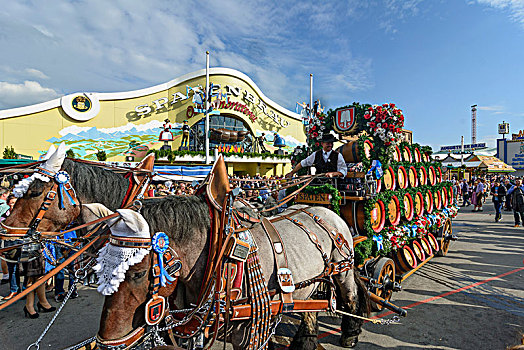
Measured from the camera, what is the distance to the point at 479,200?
Result: 54.3 feet

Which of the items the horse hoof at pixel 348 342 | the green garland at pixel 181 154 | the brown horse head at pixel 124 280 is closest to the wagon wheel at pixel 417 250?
the horse hoof at pixel 348 342

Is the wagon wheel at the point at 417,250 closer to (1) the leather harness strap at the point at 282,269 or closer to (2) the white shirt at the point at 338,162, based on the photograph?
(2) the white shirt at the point at 338,162

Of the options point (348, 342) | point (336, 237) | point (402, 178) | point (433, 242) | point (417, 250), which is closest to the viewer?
point (336, 237)

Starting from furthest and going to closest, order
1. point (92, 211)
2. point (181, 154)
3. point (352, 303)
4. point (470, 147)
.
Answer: point (470, 147), point (181, 154), point (352, 303), point (92, 211)

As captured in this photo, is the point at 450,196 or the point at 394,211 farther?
the point at 450,196

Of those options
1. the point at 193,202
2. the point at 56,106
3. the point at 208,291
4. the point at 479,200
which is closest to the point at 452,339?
the point at 208,291

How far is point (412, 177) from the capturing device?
602cm

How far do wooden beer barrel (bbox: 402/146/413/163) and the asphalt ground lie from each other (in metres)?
2.62

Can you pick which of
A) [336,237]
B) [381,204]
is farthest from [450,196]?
[336,237]

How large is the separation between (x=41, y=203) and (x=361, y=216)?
4271mm

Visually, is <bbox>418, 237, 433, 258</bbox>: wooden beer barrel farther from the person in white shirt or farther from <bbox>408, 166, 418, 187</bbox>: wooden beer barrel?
the person in white shirt

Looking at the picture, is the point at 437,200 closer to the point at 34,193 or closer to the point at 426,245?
the point at 426,245

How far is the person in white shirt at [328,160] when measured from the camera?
445 cm

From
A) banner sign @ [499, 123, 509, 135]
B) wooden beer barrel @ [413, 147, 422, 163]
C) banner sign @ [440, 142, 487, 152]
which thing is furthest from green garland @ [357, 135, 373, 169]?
banner sign @ [499, 123, 509, 135]
